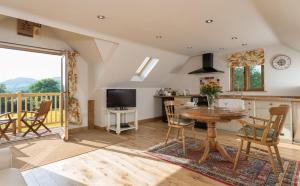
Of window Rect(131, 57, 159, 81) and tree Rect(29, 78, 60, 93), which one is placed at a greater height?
window Rect(131, 57, 159, 81)

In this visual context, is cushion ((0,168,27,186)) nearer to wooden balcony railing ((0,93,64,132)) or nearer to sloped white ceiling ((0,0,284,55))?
sloped white ceiling ((0,0,284,55))

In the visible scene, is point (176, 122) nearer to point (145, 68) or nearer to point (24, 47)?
point (145, 68)

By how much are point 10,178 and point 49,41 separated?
3.70 meters

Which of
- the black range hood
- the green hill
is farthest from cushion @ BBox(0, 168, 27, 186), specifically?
the black range hood

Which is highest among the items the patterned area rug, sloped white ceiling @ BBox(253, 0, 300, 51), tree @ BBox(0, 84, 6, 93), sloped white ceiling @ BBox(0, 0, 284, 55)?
sloped white ceiling @ BBox(0, 0, 284, 55)

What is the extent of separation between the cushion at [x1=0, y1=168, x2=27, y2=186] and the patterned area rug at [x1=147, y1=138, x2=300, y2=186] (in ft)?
6.45

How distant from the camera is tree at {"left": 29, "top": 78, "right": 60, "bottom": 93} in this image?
601 centimetres

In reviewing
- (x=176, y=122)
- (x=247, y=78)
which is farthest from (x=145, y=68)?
(x=247, y=78)

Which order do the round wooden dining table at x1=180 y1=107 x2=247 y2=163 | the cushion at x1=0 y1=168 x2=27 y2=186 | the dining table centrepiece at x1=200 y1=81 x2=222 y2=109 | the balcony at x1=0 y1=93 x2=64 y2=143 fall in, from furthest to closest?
the balcony at x1=0 y1=93 x2=64 y2=143 < the dining table centrepiece at x1=200 y1=81 x2=222 y2=109 < the round wooden dining table at x1=180 y1=107 x2=247 y2=163 < the cushion at x1=0 y1=168 x2=27 y2=186

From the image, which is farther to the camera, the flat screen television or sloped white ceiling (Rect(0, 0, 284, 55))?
the flat screen television

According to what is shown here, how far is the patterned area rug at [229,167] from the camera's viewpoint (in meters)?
2.13

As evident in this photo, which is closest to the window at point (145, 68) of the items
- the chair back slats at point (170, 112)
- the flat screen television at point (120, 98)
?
the flat screen television at point (120, 98)

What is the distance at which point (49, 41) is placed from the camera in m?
4.12

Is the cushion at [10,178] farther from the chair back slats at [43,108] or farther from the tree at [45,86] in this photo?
the tree at [45,86]
